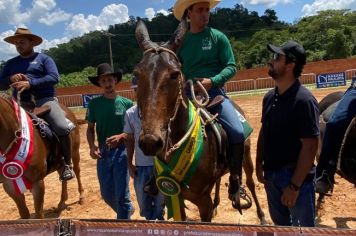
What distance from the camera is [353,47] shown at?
171 feet

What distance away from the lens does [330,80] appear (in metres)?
27.0

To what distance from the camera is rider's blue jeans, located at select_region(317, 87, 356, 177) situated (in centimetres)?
467

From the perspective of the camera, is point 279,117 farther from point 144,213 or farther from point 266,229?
point 144,213

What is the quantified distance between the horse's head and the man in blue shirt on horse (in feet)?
10.9

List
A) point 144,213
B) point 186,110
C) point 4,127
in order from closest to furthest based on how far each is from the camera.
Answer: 1. point 186,110
2. point 144,213
3. point 4,127

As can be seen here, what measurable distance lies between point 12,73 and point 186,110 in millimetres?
3878

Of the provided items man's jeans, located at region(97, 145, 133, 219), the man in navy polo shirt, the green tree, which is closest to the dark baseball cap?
the man in navy polo shirt

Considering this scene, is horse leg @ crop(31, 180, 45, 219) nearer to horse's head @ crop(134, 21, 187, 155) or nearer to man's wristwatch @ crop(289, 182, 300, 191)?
horse's head @ crop(134, 21, 187, 155)

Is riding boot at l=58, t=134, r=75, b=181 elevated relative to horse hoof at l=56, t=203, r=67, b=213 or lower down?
elevated

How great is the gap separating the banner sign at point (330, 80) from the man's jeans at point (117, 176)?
2383cm

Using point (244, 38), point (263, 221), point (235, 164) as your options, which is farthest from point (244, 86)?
point (244, 38)

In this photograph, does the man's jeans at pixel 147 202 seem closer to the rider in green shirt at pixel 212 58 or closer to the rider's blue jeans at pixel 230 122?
the rider in green shirt at pixel 212 58

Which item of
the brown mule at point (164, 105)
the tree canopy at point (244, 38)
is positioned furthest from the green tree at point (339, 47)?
the brown mule at point (164, 105)

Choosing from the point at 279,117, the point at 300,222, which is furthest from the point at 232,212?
the point at 279,117
